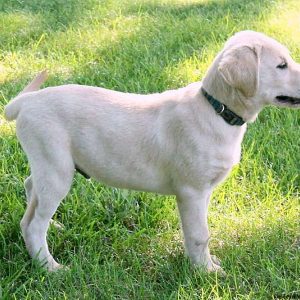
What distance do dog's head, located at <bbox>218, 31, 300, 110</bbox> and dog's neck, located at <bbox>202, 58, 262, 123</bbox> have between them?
2cm

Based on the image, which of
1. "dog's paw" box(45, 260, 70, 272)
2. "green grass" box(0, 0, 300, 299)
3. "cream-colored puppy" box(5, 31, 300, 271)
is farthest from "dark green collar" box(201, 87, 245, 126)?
"dog's paw" box(45, 260, 70, 272)

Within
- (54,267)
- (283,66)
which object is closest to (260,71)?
(283,66)

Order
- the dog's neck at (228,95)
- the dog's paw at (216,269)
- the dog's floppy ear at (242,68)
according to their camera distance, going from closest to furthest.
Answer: the dog's floppy ear at (242,68) → the dog's neck at (228,95) → the dog's paw at (216,269)

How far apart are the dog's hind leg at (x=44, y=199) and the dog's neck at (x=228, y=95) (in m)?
0.80

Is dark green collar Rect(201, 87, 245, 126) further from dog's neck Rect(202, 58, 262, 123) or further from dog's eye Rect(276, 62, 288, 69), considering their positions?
dog's eye Rect(276, 62, 288, 69)

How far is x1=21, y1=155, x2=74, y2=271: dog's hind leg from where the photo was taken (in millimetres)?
2971

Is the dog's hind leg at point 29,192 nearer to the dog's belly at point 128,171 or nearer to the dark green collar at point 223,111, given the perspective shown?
the dog's belly at point 128,171

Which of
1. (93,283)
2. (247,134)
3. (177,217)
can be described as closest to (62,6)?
(247,134)

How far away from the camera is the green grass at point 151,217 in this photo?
9.46ft

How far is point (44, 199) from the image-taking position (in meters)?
3.00

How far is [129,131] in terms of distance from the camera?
298 centimetres

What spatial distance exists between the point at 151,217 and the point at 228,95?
923mm

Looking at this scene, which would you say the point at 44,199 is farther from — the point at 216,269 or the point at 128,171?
the point at 216,269

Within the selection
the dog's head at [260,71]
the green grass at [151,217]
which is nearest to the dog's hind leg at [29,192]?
the green grass at [151,217]
